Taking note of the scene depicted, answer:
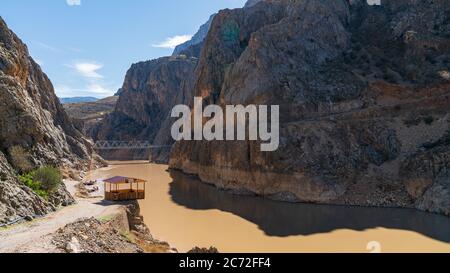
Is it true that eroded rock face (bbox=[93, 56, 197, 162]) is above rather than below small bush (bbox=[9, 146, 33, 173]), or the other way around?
above

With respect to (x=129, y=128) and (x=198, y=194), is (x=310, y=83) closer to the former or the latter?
(x=198, y=194)

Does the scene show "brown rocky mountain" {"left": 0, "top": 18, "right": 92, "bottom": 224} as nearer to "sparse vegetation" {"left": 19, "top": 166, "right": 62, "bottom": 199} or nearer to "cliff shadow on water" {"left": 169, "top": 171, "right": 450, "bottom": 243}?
"sparse vegetation" {"left": 19, "top": 166, "right": 62, "bottom": 199}

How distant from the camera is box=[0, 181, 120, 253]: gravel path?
536 inches

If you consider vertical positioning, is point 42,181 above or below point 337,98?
below

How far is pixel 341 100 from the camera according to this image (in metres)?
45.5

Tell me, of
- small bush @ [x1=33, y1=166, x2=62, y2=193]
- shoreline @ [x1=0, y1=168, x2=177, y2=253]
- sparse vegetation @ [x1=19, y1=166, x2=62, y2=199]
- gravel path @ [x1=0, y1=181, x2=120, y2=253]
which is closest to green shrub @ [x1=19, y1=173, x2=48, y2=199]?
sparse vegetation @ [x1=19, y1=166, x2=62, y2=199]

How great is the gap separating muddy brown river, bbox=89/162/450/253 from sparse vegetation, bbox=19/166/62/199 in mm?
7230

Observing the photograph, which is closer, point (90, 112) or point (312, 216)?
point (312, 216)

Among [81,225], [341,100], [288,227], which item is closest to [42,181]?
[81,225]

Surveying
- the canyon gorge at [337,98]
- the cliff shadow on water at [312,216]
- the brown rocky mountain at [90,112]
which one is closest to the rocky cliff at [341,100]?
the canyon gorge at [337,98]

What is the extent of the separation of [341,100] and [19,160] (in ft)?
113

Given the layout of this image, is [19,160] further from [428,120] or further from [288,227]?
[428,120]

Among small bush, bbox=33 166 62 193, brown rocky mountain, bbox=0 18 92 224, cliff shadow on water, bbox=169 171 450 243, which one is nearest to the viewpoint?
brown rocky mountain, bbox=0 18 92 224
